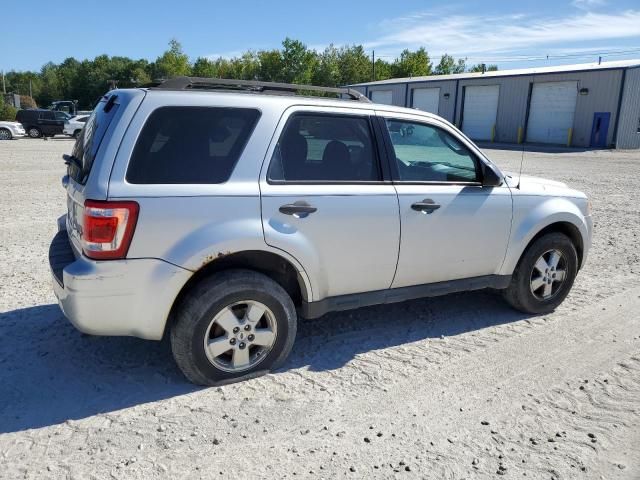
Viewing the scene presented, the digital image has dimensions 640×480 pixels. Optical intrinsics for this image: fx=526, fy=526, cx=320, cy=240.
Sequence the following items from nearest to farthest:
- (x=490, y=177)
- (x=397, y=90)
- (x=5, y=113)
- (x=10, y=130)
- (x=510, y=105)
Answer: (x=490, y=177)
(x=10, y=130)
(x=510, y=105)
(x=5, y=113)
(x=397, y=90)

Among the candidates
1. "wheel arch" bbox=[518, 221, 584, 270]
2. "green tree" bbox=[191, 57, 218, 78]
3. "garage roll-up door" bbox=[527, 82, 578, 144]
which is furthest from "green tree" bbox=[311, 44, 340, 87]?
"wheel arch" bbox=[518, 221, 584, 270]

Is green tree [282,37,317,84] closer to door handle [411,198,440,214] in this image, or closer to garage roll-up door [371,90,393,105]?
garage roll-up door [371,90,393,105]

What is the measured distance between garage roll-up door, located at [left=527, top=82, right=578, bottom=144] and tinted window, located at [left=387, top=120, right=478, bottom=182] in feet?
111

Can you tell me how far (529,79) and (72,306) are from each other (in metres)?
37.2

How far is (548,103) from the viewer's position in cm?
3525

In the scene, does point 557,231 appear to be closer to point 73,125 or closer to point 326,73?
point 73,125

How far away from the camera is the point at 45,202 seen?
10008 millimetres

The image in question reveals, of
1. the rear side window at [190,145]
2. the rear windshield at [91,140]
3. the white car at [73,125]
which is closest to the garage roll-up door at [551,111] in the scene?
the white car at [73,125]

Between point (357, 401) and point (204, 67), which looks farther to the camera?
point (204, 67)

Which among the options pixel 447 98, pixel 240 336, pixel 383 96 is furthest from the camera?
pixel 383 96

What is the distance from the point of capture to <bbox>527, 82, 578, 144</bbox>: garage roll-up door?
112 ft

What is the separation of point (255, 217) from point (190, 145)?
62 centimetres

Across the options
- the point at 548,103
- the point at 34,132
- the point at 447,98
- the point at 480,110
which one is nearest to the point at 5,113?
the point at 34,132

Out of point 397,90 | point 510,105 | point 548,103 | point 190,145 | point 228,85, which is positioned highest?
point 397,90
